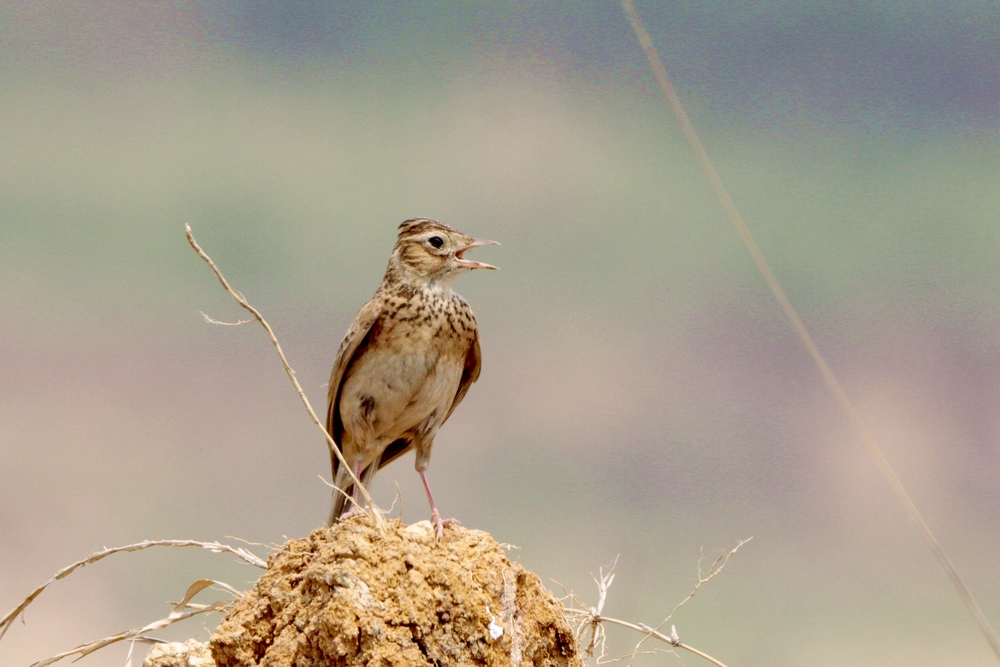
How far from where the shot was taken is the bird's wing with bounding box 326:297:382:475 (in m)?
6.26

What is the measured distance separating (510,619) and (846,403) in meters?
1.89

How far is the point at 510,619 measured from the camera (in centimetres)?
399

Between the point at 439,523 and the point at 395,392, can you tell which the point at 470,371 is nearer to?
the point at 395,392

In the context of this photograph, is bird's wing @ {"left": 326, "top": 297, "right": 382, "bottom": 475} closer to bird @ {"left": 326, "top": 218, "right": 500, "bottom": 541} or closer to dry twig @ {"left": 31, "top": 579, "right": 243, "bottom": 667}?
bird @ {"left": 326, "top": 218, "right": 500, "bottom": 541}

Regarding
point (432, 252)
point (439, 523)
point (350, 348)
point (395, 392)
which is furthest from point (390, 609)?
point (432, 252)

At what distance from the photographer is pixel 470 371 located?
6617mm

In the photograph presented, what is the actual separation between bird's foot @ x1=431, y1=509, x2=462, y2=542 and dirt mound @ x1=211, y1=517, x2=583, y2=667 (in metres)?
0.12

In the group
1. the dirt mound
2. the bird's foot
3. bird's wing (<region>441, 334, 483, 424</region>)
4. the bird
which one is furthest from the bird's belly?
the dirt mound

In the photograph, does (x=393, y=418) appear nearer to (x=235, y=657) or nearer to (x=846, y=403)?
(x=235, y=657)

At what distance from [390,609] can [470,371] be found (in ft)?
9.80

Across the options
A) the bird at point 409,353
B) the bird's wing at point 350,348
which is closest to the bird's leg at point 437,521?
the bird at point 409,353

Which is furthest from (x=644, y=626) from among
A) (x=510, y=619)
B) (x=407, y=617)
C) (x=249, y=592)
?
(x=249, y=592)

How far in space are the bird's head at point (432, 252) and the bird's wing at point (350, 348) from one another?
0.29 metres

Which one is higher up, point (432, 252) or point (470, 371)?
point (432, 252)
